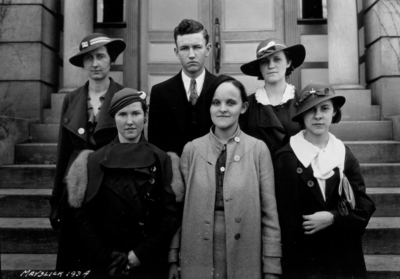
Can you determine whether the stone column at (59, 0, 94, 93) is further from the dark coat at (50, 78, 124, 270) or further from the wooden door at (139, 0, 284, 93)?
the dark coat at (50, 78, 124, 270)

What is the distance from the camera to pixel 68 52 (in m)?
6.16

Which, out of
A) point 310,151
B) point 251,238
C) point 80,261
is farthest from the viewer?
point 80,261

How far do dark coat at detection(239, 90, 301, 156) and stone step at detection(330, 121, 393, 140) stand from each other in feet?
8.29

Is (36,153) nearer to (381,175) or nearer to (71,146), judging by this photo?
(71,146)

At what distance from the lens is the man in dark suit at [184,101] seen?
3146 mm

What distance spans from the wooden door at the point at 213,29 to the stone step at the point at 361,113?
1.76 m

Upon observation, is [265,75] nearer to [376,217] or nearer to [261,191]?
[261,191]

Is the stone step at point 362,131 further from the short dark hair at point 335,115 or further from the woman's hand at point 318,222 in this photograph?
the woman's hand at point 318,222

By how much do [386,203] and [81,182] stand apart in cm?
318

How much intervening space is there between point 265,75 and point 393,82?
3.41 meters

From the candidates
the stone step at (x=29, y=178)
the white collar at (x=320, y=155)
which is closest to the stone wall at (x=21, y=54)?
the stone step at (x=29, y=178)

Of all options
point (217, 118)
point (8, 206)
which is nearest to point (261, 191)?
point (217, 118)

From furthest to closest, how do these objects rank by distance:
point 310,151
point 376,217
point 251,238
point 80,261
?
point 376,217, point 80,261, point 310,151, point 251,238

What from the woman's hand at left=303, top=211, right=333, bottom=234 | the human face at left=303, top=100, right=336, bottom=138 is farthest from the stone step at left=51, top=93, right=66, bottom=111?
the woman's hand at left=303, top=211, right=333, bottom=234
